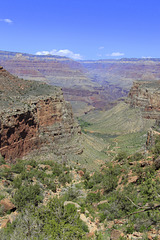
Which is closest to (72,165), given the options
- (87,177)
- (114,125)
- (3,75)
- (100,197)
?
(87,177)

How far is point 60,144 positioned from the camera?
137ft

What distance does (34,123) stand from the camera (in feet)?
124

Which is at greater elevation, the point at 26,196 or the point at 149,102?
→ the point at 149,102

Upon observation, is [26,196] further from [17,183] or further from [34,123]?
[34,123]

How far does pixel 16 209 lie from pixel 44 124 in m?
22.5

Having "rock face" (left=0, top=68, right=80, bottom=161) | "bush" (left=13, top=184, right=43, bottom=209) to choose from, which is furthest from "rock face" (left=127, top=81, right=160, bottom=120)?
"bush" (left=13, top=184, right=43, bottom=209)

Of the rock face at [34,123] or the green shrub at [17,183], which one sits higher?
the rock face at [34,123]

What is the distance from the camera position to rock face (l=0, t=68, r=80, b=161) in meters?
32.2

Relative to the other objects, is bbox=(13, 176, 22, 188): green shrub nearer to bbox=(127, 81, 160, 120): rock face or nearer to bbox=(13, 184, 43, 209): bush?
bbox=(13, 184, 43, 209): bush

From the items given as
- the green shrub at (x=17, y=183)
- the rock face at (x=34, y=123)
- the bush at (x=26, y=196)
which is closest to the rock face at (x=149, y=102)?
the rock face at (x=34, y=123)

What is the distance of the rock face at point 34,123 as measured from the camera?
32.2 metres

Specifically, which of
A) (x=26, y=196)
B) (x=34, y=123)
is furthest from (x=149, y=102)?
(x=26, y=196)

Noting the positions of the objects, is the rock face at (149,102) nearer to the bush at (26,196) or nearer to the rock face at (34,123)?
the rock face at (34,123)

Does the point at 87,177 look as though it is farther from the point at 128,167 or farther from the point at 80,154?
the point at 80,154
